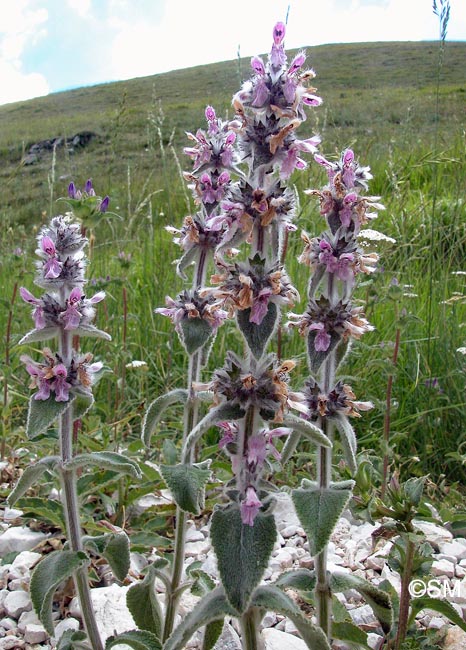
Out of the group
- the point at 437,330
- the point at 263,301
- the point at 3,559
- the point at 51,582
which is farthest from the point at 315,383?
the point at 437,330

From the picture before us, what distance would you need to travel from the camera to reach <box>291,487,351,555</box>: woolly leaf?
1.19m

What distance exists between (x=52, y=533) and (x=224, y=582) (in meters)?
1.45

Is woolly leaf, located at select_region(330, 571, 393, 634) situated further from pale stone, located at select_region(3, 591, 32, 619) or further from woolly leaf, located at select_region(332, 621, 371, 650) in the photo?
pale stone, located at select_region(3, 591, 32, 619)

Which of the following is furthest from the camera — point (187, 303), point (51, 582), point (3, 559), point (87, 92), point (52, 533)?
point (87, 92)

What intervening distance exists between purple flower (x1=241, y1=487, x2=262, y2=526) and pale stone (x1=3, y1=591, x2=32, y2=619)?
1.13 m

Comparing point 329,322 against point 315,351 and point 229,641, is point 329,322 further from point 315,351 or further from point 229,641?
point 229,641

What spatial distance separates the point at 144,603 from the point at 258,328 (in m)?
0.82

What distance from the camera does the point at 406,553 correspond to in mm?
1511

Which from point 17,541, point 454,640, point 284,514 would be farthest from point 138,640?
point 284,514

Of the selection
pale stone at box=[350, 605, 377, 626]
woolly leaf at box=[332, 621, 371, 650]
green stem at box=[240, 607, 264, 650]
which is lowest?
pale stone at box=[350, 605, 377, 626]

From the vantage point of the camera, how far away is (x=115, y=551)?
1.45 m

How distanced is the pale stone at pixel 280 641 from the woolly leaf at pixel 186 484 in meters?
0.58

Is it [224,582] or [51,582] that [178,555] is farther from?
[224,582]

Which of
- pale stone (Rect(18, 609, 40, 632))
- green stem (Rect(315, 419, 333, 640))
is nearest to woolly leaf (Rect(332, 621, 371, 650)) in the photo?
green stem (Rect(315, 419, 333, 640))
